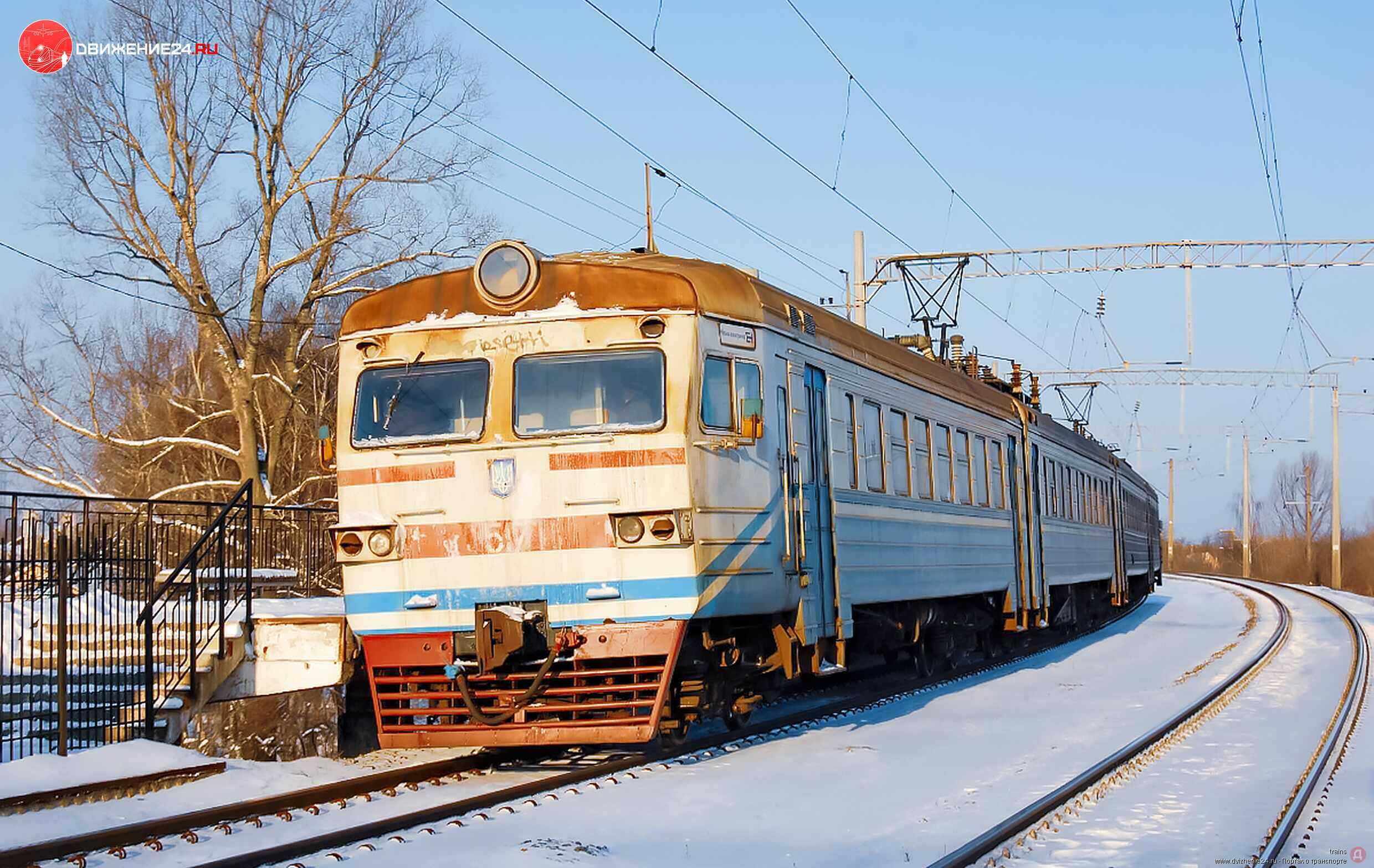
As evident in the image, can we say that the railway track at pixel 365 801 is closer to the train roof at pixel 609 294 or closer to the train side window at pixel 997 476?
the train roof at pixel 609 294

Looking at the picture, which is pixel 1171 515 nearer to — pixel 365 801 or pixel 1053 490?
pixel 1053 490

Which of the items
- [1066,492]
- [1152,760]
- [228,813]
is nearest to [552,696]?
[228,813]

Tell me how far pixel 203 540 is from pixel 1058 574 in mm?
13560

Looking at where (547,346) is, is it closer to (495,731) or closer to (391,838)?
(495,731)

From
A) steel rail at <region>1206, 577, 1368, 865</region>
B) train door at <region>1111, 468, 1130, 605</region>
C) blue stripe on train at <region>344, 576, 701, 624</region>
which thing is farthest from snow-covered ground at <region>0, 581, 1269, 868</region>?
train door at <region>1111, 468, 1130, 605</region>

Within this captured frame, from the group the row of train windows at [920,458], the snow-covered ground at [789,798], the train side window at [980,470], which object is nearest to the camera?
the snow-covered ground at [789,798]

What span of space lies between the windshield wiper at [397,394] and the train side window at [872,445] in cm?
418

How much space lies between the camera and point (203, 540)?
1186 cm

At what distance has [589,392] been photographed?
9477mm

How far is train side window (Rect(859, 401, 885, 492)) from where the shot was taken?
12398mm

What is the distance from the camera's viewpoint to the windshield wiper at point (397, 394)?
985 centimetres

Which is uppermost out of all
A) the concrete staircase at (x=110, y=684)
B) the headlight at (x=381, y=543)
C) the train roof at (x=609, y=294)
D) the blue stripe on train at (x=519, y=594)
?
the train roof at (x=609, y=294)

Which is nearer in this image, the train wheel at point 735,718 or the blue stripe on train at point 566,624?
the blue stripe on train at point 566,624

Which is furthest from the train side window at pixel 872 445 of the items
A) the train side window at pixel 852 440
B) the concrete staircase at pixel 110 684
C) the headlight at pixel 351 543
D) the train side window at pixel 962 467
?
the concrete staircase at pixel 110 684
